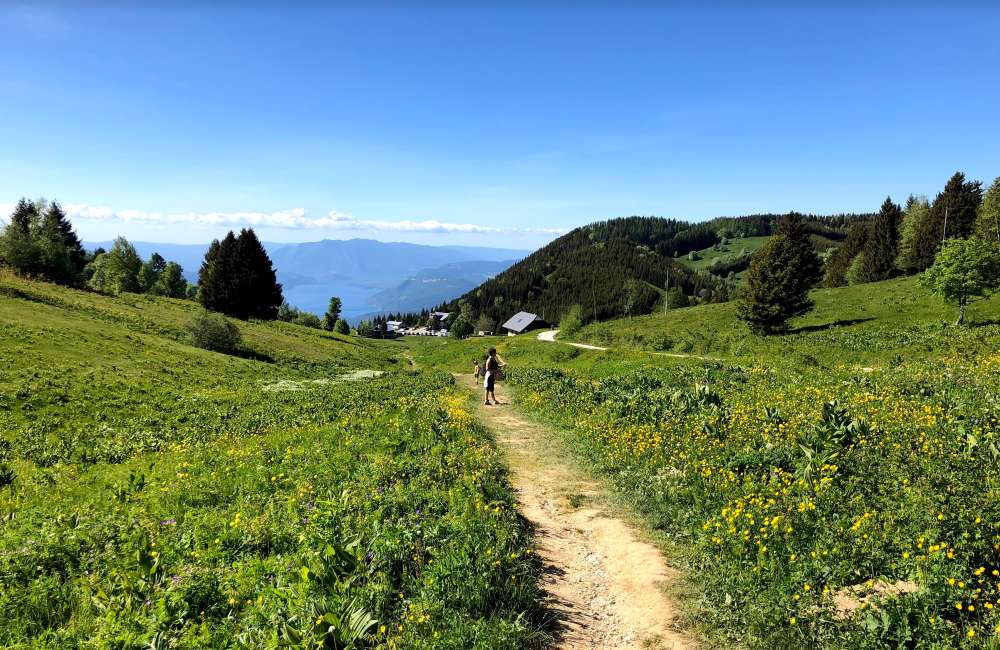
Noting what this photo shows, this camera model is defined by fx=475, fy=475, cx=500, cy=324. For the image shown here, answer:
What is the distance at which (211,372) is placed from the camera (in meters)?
32.2

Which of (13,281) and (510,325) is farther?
(510,325)

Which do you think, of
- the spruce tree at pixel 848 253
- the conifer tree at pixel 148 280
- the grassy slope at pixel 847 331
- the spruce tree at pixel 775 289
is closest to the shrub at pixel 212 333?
the grassy slope at pixel 847 331

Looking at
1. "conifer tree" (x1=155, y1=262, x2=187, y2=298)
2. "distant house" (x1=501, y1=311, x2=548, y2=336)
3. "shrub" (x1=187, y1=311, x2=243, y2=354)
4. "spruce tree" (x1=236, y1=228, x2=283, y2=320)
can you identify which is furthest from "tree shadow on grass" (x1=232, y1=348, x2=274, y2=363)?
"distant house" (x1=501, y1=311, x2=548, y2=336)

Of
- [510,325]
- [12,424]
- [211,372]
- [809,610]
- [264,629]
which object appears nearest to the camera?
[264,629]

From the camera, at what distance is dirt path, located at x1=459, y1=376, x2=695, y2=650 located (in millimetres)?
6152


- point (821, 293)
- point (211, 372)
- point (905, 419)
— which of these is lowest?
point (211, 372)

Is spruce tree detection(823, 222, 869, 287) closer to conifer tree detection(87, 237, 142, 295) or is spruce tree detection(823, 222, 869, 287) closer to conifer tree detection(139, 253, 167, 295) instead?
conifer tree detection(87, 237, 142, 295)

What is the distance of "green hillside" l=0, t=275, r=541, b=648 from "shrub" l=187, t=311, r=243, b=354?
24.4 m

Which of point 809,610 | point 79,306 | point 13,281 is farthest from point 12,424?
point 13,281

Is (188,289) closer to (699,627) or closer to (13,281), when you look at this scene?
(13,281)

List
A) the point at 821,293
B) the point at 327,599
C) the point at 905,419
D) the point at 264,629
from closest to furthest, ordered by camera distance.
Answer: the point at 264,629 < the point at 327,599 < the point at 905,419 < the point at 821,293

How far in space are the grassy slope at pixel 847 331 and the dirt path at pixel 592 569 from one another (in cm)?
2922

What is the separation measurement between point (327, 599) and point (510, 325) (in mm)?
162075

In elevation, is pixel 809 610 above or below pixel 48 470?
above
